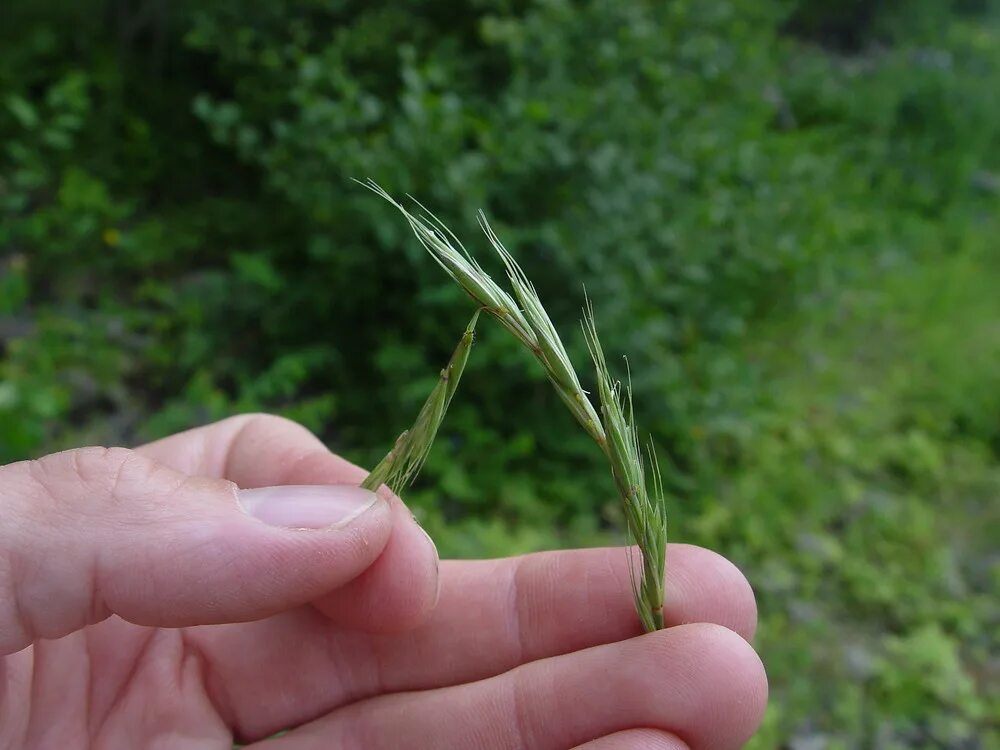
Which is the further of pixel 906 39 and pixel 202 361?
pixel 906 39

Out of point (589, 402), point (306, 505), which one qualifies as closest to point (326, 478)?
point (306, 505)

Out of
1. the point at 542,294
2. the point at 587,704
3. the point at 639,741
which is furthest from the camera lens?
the point at 542,294

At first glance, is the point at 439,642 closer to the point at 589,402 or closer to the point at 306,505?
the point at 306,505

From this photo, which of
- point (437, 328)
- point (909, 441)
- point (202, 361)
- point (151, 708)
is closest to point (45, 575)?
point (151, 708)

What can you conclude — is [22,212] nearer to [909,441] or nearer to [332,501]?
[332,501]

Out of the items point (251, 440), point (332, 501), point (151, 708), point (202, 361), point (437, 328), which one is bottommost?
point (202, 361)

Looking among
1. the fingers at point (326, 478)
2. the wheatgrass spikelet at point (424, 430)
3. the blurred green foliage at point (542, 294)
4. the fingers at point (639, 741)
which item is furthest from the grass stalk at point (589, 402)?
the blurred green foliage at point (542, 294)

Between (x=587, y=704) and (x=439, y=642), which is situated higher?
(x=587, y=704)
